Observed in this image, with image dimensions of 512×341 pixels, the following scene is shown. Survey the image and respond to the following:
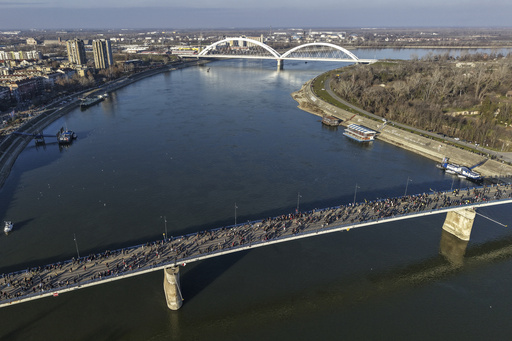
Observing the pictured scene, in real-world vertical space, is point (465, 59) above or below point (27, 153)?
above

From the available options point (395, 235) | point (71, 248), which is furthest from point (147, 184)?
point (395, 235)

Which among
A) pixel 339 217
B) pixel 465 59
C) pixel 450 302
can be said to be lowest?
pixel 450 302

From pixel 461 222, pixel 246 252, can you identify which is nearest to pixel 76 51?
pixel 246 252

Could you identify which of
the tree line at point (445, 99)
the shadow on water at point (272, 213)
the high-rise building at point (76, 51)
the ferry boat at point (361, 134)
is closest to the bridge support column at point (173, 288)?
the shadow on water at point (272, 213)

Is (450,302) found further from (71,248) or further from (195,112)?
(195,112)

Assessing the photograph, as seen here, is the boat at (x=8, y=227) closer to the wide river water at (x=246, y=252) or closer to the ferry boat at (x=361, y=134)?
the wide river water at (x=246, y=252)

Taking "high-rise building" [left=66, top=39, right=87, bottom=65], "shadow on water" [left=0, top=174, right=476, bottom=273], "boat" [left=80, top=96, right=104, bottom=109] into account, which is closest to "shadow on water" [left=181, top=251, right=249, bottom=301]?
"shadow on water" [left=0, top=174, right=476, bottom=273]

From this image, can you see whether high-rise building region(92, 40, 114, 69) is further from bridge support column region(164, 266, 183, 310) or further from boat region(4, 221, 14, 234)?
bridge support column region(164, 266, 183, 310)
